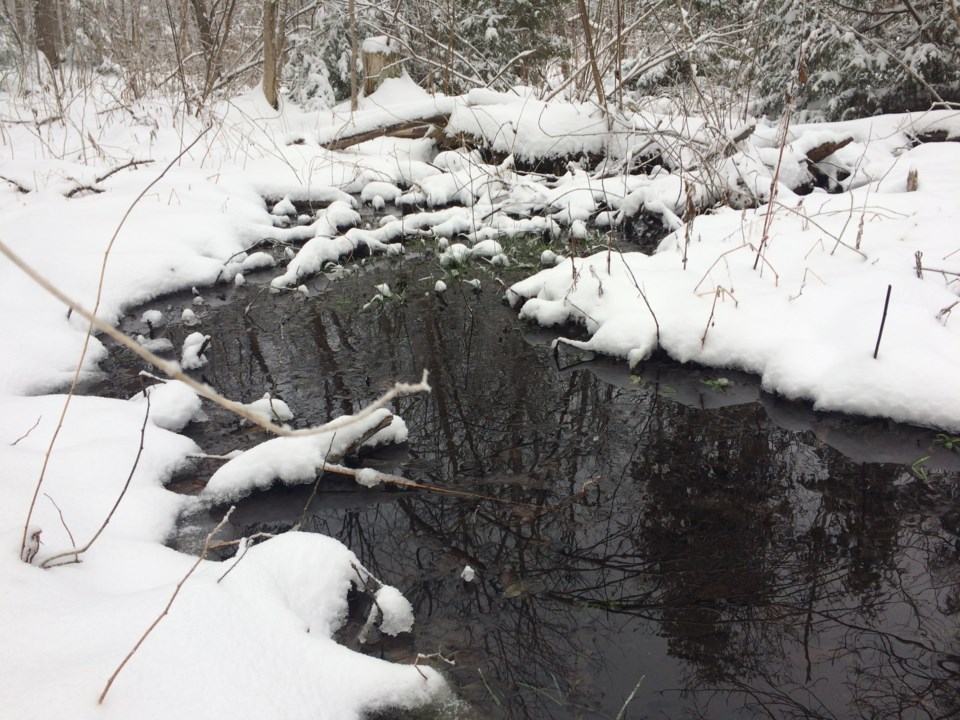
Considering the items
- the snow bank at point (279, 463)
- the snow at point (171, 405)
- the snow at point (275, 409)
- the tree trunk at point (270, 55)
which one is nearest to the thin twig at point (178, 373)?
the snow bank at point (279, 463)

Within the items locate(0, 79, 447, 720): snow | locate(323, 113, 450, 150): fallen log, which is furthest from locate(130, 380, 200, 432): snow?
locate(323, 113, 450, 150): fallen log

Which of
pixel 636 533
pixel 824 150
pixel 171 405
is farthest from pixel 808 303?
pixel 824 150

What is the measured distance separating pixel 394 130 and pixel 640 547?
281 inches

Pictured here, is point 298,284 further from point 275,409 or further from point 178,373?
point 178,373

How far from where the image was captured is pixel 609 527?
238cm

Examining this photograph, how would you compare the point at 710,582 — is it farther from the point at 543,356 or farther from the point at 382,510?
the point at 543,356

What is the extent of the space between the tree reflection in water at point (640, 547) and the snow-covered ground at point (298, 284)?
26 cm

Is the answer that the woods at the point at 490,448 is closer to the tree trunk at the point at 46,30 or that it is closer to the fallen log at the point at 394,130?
the fallen log at the point at 394,130

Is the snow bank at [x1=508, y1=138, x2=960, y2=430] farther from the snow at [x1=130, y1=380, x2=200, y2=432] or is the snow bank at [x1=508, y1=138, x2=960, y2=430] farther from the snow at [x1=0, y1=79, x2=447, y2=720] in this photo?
the snow at [x1=130, y1=380, x2=200, y2=432]

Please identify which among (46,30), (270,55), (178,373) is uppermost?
(46,30)

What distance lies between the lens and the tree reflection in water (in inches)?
70.2

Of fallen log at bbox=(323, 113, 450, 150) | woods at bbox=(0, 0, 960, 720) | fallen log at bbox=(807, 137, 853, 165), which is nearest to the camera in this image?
woods at bbox=(0, 0, 960, 720)

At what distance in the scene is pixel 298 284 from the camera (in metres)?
4.89

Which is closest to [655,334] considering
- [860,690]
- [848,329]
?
[848,329]
